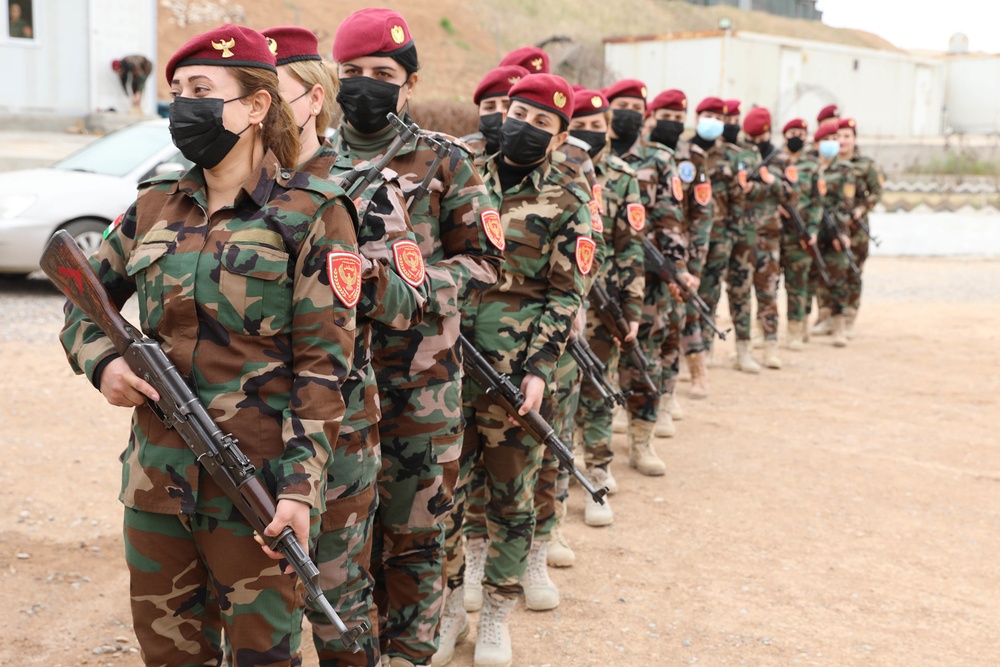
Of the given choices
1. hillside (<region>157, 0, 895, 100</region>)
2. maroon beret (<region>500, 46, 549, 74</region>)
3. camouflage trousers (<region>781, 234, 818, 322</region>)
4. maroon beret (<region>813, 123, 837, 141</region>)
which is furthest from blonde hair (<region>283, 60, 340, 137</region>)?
hillside (<region>157, 0, 895, 100</region>)

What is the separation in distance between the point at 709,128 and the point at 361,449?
19.1ft

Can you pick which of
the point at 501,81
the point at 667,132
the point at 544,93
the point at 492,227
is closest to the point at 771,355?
the point at 667,132

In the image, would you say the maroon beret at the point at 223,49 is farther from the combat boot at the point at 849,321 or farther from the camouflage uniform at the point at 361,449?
the combat boot at the point at 849,321

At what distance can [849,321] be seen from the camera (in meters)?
11.6

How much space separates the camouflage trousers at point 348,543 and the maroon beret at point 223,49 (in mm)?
960

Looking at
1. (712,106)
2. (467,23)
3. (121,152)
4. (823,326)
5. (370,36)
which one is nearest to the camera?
(370,36)

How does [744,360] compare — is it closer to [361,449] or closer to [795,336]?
[795,336]

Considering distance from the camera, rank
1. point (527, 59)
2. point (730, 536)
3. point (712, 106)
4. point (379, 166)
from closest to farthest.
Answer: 1. point (379, 166)
2. point (527, 59)
3. point (730, 536)
4. point (712, 106)

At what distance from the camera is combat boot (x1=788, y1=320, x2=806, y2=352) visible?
35.5 feet

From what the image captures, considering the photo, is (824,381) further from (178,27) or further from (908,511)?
(178,27)

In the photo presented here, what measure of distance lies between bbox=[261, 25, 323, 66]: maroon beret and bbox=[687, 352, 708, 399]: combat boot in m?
6.02

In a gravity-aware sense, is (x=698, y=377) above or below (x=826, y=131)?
below

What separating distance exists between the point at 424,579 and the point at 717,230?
5731 mm

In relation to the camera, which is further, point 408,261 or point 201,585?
point 408,261
